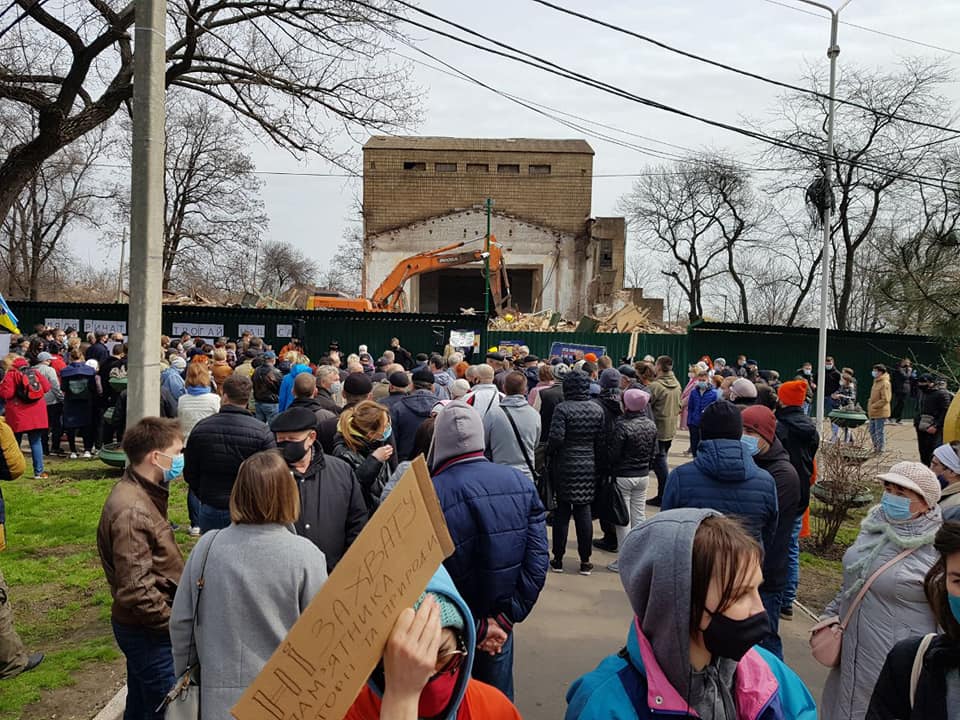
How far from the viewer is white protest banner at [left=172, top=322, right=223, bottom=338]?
73.6 ft

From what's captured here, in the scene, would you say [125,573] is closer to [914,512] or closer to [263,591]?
[263,591]

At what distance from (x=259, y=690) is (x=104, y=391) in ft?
39.4

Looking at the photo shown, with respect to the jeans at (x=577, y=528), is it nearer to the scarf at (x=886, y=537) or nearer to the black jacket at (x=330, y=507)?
the black jacket at (x=330, y=507)

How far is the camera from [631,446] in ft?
23.5

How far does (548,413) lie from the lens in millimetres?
8727

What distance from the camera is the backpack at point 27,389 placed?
9844 millimetres

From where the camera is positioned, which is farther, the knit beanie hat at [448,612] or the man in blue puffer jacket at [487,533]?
the man in blue puffer jacket at [487,533]

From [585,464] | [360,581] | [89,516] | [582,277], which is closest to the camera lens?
[360,581]

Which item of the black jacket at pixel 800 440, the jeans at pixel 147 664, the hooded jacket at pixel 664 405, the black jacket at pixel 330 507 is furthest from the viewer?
the hooded jacket at pixel 664 405

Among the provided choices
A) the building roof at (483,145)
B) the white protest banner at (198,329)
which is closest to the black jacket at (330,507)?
the white protest banner at (198,329)

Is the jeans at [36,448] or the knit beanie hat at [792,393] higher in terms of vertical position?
the knit beanie hat at [792,393]

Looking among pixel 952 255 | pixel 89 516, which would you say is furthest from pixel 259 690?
pixel 952 255

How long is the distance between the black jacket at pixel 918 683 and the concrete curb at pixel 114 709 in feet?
13.5

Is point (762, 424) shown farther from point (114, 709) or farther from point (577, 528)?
point (114, 709)
